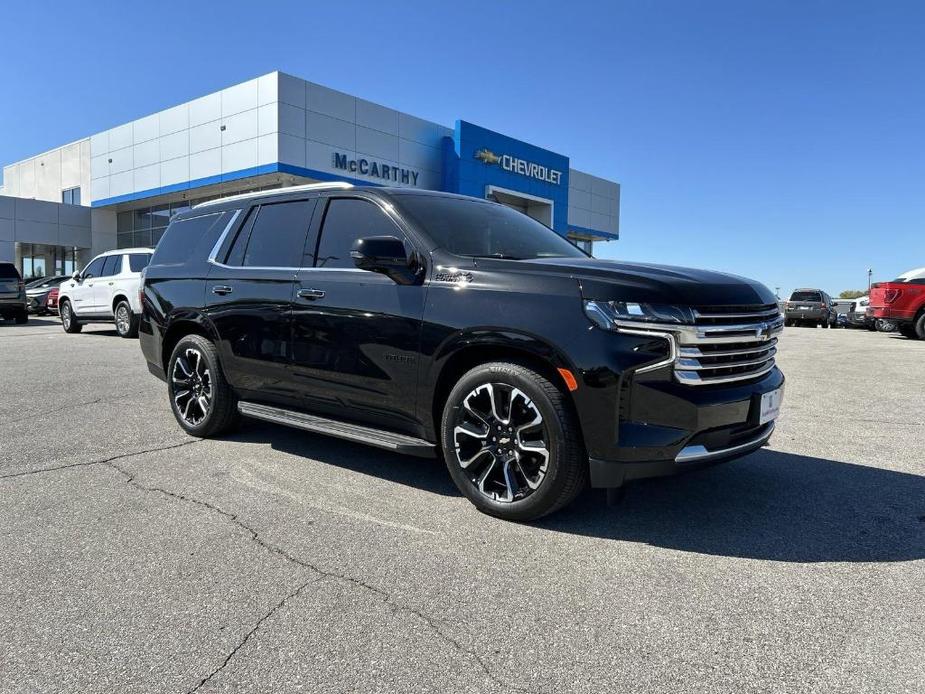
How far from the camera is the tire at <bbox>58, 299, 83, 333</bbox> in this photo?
16.5 metres

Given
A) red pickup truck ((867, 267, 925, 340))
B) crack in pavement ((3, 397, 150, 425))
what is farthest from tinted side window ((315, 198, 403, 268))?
red pickup truck ((867, 267, 925, 340))

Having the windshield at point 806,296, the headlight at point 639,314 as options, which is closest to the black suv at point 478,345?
the headlight at point 639,314

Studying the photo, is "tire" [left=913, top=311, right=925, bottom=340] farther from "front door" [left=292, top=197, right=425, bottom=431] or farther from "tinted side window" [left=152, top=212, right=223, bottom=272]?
"tinted side window" [left=152, top=212, right=223, bottom=272]

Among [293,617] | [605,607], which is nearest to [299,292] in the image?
[293,617]

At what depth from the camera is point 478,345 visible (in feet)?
11.9

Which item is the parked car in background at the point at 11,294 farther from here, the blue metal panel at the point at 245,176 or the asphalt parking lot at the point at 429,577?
Answer: the asphalt parking lot at the point at 429,577

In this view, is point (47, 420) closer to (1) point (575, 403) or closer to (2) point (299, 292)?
(2) point (299, 292)

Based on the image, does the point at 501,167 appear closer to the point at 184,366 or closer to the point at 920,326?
the point at 920,326

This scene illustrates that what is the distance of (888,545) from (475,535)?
6.76 ft

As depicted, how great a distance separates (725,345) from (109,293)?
15.4m

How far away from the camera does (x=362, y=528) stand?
3451 millimetres

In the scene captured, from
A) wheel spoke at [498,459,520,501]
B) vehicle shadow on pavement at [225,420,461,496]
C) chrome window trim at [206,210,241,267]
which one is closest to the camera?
wheel spoke at [498,459,520,501]

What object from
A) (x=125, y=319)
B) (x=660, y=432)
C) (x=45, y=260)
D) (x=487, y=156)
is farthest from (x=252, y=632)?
(x=45, y=260)

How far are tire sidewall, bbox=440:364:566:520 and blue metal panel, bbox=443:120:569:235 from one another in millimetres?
26465
